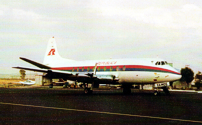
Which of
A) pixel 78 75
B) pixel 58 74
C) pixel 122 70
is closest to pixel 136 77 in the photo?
pixel 122 70

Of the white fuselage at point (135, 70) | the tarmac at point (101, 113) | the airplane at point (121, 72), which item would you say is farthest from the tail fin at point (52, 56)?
the tarmac at point (101, 113)

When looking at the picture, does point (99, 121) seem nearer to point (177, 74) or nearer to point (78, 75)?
point (177, 74)

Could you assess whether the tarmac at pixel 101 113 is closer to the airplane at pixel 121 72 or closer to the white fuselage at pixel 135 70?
the white fuselage at pixel 135 70

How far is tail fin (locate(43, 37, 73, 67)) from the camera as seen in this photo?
40.0 meters

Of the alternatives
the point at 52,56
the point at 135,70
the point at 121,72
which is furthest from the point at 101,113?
the point at 52,56

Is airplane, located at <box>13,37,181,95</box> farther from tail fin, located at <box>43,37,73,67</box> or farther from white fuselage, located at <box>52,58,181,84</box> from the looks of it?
tail fin, located at <box>43,37,73,67</box>

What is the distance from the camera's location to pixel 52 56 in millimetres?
41031

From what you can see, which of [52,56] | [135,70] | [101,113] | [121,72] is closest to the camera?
[101,113]

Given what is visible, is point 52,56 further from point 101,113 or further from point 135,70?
point 101,113

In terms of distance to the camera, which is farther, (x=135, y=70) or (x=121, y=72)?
(x=121, y=72)

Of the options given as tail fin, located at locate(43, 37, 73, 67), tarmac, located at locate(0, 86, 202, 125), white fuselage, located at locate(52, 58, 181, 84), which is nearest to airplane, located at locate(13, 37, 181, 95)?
white fuselage, located at locate(52, 58, 181, 84)

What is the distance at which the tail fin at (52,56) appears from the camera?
40.0 metres

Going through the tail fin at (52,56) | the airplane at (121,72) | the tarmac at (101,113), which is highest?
the tail fin at (52,56)

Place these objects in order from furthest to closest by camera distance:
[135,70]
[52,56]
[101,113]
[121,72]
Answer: [52,56]
[121,72]
[135,70]
[101,113]
